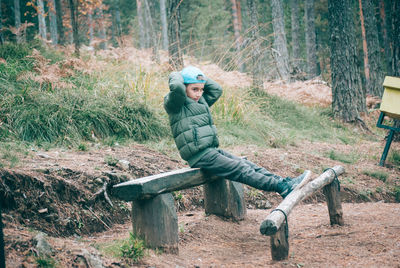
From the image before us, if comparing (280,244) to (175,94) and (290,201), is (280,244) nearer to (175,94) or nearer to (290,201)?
(290,201)

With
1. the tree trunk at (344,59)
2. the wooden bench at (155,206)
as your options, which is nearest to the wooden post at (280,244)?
the wooden bench at (155,206)

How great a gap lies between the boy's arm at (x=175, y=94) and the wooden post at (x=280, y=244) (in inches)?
60.1

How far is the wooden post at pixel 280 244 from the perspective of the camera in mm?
3014

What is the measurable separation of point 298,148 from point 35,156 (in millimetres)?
4916

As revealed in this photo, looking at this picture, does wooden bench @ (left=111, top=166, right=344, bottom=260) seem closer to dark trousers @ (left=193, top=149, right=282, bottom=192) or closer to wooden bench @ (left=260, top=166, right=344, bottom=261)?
wooden bench @ (left=260, top=166, right=344, bottom=261)

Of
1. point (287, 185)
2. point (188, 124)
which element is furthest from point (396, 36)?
point (188, 124)

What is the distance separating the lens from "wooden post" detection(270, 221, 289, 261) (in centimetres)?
301

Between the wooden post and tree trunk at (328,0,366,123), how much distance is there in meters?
7.77

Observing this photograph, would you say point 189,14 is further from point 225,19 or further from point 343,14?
point 343,14

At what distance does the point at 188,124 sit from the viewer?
3.80 m

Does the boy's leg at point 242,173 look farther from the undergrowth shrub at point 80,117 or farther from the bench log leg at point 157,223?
the undergrowth shrub at point 80,117

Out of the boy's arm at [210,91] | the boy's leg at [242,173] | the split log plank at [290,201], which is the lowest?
the split log plank at [290,201]

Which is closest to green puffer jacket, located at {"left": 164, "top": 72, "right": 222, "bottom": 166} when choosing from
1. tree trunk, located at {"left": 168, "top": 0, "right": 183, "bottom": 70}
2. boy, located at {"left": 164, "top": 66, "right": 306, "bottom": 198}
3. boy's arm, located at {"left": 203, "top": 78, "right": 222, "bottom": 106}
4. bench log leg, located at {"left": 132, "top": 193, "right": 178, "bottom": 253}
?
boy, located at {"left": 164, "top": 66, "right": 306, "bottom": 198}

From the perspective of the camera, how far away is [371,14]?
16141 mm
